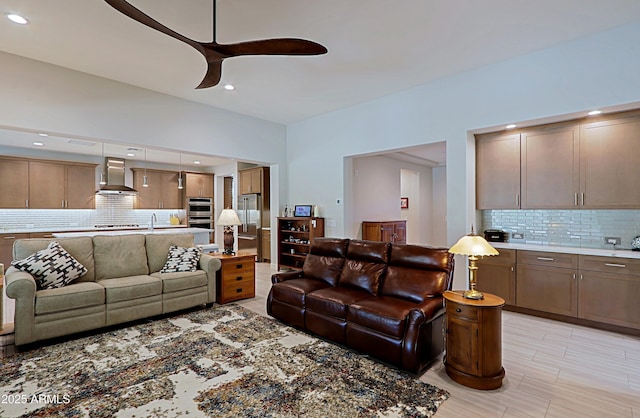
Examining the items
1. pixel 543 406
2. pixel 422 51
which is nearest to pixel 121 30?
pixel 422 51

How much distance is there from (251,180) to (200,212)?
2.97m

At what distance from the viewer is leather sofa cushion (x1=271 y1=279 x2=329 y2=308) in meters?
3.50

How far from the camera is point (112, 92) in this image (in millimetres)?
4781

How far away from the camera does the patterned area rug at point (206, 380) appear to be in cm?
215

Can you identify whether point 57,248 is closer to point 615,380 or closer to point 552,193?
point 615,380

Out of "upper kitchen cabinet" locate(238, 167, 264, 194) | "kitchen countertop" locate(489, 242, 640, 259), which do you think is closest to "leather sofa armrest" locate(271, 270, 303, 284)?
"kitchen countertop" locate(489, 242, 640, 259)

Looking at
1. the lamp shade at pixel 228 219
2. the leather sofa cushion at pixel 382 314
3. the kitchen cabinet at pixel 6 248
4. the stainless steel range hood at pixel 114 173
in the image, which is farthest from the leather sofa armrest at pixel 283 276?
the kitchen cabinet at pixel 6 248

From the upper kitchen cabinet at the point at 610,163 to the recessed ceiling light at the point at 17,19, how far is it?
6.44 m

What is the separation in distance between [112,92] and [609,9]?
20.8ft

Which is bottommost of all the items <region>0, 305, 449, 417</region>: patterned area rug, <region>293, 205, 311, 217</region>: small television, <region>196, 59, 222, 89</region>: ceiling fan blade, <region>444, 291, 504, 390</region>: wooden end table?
<region>0, 305, 449, 417</region>: patterned area rug

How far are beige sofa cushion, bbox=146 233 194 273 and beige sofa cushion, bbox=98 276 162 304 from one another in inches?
16.4

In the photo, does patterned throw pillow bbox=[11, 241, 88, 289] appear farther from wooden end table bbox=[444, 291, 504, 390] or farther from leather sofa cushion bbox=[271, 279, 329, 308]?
wooden end table bbox=[444, 291, 504, 390]

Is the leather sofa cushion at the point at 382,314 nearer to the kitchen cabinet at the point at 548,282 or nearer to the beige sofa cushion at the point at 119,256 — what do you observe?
the kitchen cabinet at the point at 548,282

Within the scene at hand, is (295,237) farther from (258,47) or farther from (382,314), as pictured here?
(258,47)
